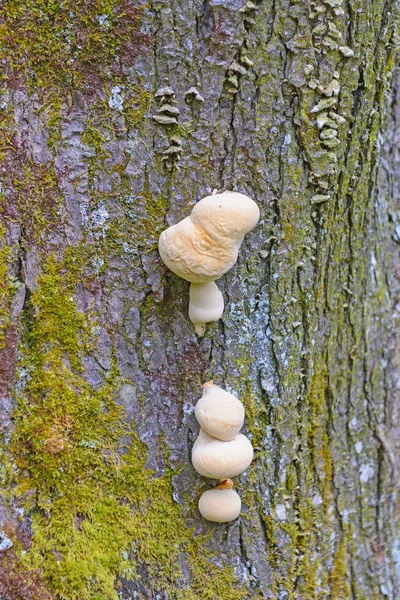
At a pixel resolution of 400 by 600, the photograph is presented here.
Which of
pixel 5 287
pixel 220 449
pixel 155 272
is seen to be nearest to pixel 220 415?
pixel 220 449

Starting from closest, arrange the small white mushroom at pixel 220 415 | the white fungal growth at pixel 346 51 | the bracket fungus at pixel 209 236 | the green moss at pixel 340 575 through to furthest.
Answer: the bracket fungus at pixel 209 236 → the small white mushroom at pixel 220 415 → the white fungal growth at pixel 346 51 → the green moss at pixel 340 575

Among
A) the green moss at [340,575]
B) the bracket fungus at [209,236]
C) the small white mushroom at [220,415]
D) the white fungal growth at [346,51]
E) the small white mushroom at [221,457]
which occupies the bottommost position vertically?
the green moss at [340,575]

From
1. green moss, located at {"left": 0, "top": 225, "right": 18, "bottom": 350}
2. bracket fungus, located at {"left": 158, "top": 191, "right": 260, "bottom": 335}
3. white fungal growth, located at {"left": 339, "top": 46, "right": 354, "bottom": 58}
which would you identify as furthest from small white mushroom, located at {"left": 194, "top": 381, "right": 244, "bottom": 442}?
white fungal growth, located at {"left": 339, "top": 46, "right": 354, "bottom": 58}

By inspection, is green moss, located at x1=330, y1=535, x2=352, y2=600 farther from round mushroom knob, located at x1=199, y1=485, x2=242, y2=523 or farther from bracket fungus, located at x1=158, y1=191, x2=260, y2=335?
bracket fungus, located at x1=158, y1=191, x2=260, y2=335

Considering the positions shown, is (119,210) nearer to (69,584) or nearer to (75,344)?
(75,344)

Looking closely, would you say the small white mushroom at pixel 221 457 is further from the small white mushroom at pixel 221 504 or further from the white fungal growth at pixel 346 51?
the white fungal growth at pixel 346 51

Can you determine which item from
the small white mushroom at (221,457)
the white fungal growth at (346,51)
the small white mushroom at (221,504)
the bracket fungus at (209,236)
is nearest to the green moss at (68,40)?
the bracket fungus at (209,236)
